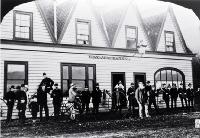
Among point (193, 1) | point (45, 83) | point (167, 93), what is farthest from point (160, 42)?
point (193, 1)

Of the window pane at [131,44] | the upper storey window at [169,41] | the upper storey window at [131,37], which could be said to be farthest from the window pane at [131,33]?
the upper storey window at [169,41]

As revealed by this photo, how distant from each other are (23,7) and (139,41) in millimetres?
8885

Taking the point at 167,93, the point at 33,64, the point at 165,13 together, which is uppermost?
the point at 165,13

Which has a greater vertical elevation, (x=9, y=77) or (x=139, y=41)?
(x=139, y=41)

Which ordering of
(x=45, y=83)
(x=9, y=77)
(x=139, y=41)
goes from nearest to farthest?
(x=45, y=83)
(x=9, y=77)
(x=139, y=41)

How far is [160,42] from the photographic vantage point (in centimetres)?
2525

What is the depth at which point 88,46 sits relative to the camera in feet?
68.9

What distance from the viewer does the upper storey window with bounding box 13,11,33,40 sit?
61.1 feet

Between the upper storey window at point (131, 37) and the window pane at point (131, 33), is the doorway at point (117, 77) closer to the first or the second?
the upper storey window at point (131, 37)

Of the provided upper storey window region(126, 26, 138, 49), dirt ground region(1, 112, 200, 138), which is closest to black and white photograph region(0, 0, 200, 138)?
upper storey window region(126, 26, 138, 49)

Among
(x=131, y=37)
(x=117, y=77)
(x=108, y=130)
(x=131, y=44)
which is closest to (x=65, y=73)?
(x=117, y=77)

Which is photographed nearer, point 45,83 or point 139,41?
point 45,83

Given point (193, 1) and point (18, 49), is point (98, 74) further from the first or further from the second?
point (193, 1)

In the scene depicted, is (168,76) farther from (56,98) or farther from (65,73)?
(56,98)
